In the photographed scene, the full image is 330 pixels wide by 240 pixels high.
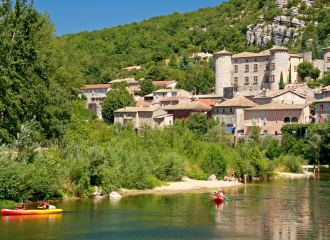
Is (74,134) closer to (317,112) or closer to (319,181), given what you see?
(319,181)

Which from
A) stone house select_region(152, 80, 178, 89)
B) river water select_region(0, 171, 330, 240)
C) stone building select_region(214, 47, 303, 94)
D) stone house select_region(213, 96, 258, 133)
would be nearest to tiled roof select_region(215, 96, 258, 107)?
stone house select_region(213, 96, 258, 133)

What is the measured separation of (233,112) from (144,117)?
14562 mm

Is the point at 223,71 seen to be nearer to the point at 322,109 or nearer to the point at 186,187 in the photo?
the point at 322,109

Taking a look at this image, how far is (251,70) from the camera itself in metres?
91.2

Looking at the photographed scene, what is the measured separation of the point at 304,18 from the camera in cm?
12175

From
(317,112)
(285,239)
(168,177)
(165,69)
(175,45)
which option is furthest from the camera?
(175,45)

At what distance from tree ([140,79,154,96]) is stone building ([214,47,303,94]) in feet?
56.3

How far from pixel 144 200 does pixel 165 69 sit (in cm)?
8620

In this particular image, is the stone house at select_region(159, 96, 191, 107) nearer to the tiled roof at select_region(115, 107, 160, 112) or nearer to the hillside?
the tiled roof at select_region(115, 107, 160, 112)

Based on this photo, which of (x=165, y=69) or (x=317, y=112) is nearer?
(x=317, y=112)

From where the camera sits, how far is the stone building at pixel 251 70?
8625cm

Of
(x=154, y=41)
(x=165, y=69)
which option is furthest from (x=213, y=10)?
(x=165, y=69)

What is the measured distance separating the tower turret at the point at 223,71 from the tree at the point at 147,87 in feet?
56.5

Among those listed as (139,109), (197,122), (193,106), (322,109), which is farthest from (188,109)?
(322,109)
